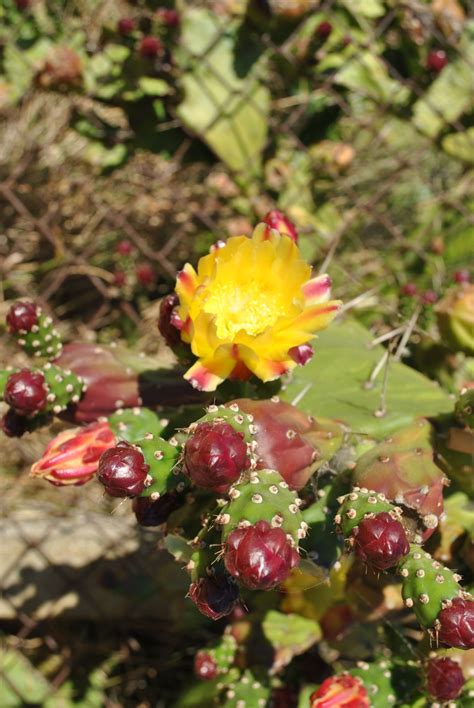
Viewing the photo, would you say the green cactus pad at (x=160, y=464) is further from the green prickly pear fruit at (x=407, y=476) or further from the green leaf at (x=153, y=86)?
the green leaf at (x=153, y=86)

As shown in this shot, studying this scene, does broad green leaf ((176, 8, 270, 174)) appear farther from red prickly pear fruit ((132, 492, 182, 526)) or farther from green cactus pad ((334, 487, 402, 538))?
green cactus pad ((334, 487, 402, 538))

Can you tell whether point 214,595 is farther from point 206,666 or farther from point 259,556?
point 206,666

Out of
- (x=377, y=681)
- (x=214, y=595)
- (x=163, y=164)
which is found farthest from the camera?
(x=163, y=164)

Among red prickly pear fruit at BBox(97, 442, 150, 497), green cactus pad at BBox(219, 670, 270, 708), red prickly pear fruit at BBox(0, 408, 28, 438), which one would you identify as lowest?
green cactus pad at BBox(219, 670, 270, 708)

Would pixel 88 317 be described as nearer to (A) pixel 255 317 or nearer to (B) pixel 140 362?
(B) pixel 140 362

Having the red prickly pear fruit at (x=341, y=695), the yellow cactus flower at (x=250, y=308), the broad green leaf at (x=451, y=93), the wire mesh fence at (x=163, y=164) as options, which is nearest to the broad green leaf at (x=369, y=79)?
the wire mesh fence at (x=163, y=164)

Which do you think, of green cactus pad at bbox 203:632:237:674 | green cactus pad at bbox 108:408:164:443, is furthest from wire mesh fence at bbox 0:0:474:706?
green cactus pad at bbox 108:408:164:443

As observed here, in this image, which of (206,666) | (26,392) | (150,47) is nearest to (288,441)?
(26,392)
